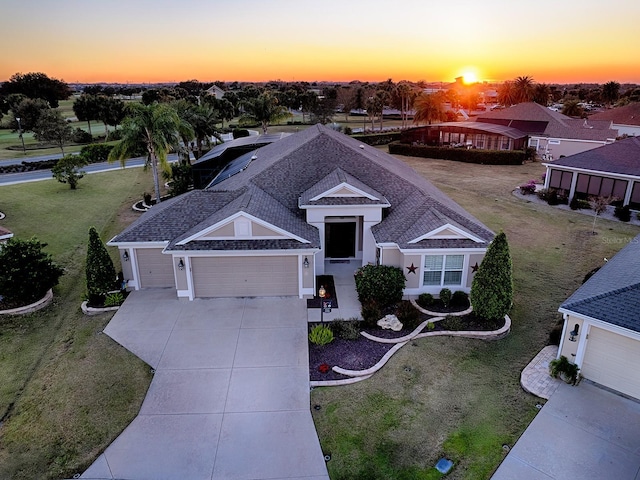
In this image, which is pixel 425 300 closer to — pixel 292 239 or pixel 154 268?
pixel 292 239

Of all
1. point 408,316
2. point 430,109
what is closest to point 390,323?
point 408,316

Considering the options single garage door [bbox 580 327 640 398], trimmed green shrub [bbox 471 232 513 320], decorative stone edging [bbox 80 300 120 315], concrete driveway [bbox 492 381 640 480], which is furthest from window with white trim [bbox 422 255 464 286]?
decorative stone edging [bbox 80 300 120 315]

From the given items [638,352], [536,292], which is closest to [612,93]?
[536,292]

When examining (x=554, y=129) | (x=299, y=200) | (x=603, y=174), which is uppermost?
(x=554, y=129)

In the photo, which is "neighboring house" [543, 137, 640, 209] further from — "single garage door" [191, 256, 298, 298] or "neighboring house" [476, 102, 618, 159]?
"single garage door" [191, 256, 298, 298]

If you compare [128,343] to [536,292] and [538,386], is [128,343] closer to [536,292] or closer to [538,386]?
[538,386]
